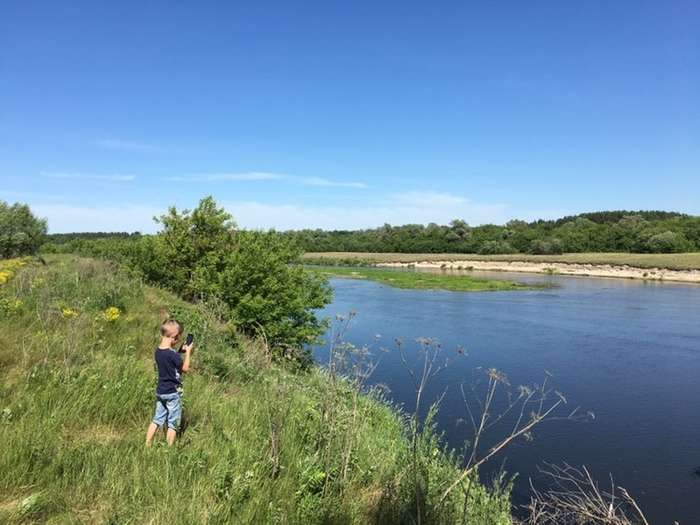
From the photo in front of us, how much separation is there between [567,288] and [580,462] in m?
42.9

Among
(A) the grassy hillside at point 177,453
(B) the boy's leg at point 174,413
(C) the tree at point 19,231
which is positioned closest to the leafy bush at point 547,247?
(C) the tree at point 19,231

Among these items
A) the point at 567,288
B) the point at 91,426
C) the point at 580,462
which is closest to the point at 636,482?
the point at 580,462

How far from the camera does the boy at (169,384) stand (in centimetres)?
530

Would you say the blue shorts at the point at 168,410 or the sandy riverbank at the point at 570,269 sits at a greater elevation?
the blue shorts at the point at 168,410

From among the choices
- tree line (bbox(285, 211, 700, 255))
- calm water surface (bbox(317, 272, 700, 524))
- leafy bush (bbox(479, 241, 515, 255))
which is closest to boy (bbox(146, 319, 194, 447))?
calm water surface (bbox(317, 272, 700, 524))

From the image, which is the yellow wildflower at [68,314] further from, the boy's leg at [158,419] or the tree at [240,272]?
the tree at [240,272]

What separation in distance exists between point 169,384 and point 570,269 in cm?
7742

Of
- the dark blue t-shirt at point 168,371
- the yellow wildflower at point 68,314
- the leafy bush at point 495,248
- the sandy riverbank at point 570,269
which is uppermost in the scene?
the leafy bush at point 495,248

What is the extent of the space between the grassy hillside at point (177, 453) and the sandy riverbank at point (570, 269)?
6541 centimetres

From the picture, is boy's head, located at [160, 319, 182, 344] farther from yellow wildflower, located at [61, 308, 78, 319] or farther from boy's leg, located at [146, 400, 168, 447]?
yellow wildflower, located at [61, 308, 78, 319]

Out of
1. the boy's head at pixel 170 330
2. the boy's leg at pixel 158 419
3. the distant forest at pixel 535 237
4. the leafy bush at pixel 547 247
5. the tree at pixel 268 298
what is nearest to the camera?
the boy's leg at pixel 158 419

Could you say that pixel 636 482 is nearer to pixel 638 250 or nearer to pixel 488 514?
pixel 488 514

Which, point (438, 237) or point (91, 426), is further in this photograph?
point (438, 237)

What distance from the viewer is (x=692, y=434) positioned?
1301 cm
